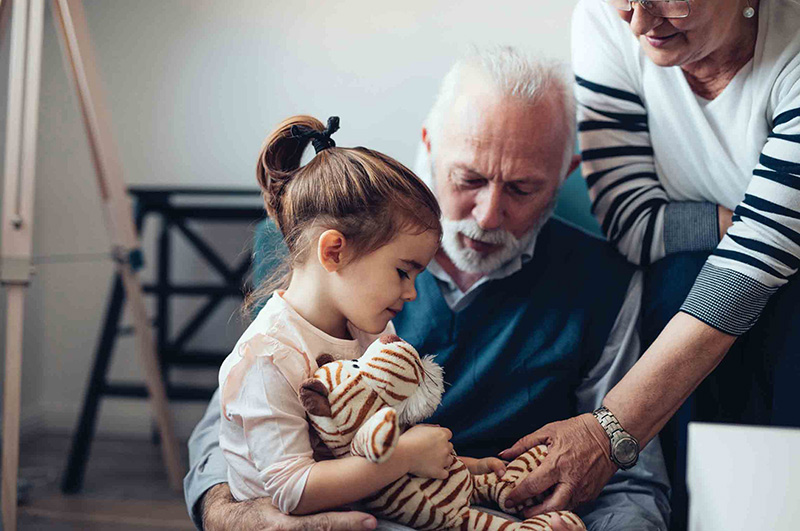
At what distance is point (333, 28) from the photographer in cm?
224

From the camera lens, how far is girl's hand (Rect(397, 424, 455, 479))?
2.97 feet

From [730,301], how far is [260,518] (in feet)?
2.62

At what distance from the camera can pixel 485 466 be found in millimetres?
1104

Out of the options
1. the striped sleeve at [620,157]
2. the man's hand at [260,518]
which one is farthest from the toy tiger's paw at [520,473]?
the striped sleeve at [620,157]

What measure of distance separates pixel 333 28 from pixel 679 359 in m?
1.50

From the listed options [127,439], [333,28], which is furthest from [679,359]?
[127,439]

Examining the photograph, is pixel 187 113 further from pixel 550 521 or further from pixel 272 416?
pixel 550 521

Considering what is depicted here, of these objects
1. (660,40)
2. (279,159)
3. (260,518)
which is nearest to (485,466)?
(260,518)

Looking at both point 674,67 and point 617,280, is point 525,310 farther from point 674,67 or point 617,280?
point 674,67

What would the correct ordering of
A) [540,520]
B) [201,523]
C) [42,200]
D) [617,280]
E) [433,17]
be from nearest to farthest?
[540,520] < [201,523] < [617,280] < [433,17] < [42,200]

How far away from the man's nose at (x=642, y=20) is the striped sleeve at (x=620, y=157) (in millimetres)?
156

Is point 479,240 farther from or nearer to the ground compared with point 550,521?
farther from the ground

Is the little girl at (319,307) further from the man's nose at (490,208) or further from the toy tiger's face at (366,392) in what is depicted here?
the man's nose at (490,208)

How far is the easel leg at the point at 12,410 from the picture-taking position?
4.81ft
